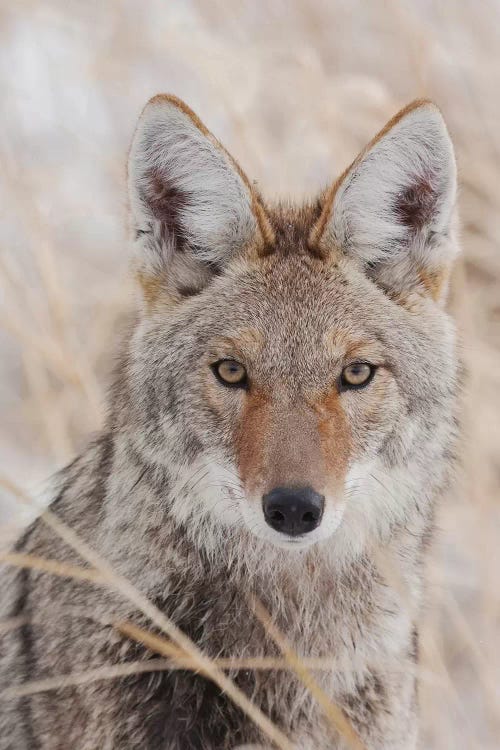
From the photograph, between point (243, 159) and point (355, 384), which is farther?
point (243, 159)

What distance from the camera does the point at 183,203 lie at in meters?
3.52

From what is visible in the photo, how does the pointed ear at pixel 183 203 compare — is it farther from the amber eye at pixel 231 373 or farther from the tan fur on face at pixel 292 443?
the tan fur on face at pixel 292 443

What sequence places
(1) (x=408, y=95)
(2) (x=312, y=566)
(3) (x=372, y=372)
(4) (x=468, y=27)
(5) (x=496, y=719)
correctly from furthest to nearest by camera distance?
(1) (x=408, y=95), (4) (x=468, y=27), (5) (x=496, y=719), (2) (x=312, y=566), (3) (x=372, y=372)

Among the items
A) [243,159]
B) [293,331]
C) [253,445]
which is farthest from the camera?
[243,159]

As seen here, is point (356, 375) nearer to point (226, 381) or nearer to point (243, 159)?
point (226, 381)

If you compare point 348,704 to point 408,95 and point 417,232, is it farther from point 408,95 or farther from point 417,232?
point 408,95

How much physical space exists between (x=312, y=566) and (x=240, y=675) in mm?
392

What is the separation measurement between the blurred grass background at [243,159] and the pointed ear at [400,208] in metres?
0.74

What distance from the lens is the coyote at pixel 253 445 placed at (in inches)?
126

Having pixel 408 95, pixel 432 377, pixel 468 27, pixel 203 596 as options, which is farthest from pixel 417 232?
pixel 408 95

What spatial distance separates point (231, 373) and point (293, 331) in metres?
0.21

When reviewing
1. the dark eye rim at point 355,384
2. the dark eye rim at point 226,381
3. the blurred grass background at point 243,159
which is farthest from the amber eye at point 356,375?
the blurred grass background at point 243,159

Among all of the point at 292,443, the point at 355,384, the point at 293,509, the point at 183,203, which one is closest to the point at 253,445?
the point at 292,443

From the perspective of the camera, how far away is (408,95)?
25.5 ft
